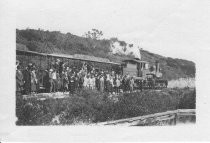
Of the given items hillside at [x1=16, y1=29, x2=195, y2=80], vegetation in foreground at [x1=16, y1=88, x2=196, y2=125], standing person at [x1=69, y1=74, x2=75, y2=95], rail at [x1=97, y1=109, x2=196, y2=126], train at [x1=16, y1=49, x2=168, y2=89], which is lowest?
rail at [x1=97, y1=109, x2=196, y2=126]

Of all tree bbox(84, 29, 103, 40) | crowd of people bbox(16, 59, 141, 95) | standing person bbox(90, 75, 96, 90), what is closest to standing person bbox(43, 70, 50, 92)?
crowd of people bbox(16, 59, 141, 95)

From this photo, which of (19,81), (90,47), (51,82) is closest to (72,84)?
(51,82)

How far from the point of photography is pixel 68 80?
221 inches

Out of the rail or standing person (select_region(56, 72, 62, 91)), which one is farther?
standing person (select_region(56, 72, 62, 91))

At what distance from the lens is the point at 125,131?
5.12 meters

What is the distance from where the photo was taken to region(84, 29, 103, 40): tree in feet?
17.5

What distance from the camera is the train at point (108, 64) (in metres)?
5.32

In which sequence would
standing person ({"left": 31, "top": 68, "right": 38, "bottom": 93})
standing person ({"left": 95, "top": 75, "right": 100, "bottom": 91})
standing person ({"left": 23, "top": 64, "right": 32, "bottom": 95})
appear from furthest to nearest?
standing person ({"left": 95, "top": 75, "right": 100, "bottom": 91}) < standing person ({"left": 31, "top": 68, "right": 38, "bottom": 93}) < standing person ({"left": 23, "top": 64, "right": 32, "bottom": 95})

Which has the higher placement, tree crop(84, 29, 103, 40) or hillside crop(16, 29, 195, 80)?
tree crop(84, 29, 103, 40)

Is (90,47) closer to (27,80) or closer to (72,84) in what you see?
(72,84)

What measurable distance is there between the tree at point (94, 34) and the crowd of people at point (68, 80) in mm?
420

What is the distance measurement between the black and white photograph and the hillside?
1 cm

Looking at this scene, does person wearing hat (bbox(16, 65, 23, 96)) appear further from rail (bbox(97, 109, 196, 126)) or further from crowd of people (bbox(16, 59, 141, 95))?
rail (bbox(97, 109, 196, 126))

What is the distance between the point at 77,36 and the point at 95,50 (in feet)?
0.98
